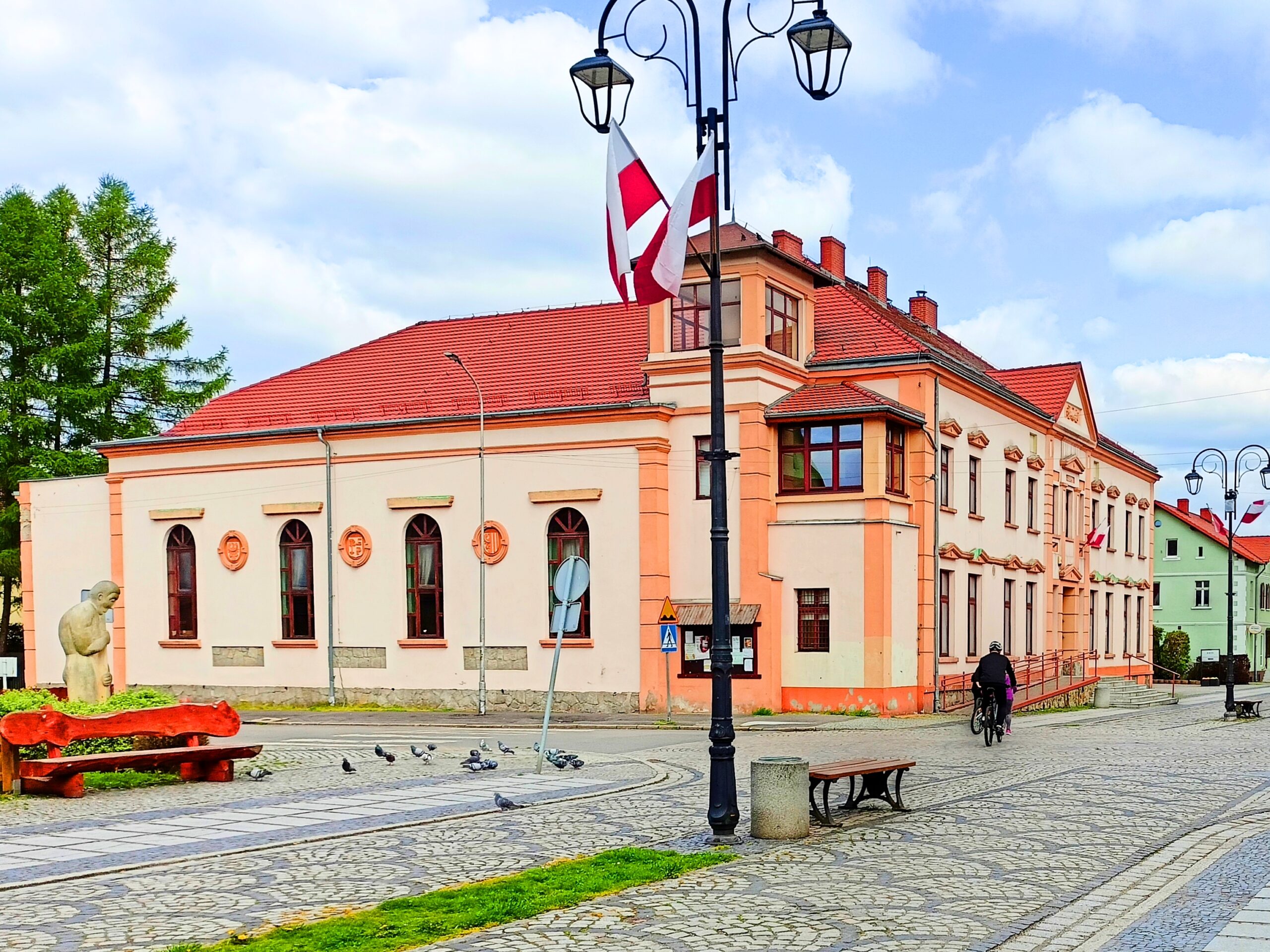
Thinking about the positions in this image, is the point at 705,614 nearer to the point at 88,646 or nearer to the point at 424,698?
the point at 424,698

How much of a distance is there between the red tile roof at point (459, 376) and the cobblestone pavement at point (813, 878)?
2123cm

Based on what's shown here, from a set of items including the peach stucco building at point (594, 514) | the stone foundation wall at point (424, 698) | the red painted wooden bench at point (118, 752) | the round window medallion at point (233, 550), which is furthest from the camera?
the round window medallion at point (233, 550)

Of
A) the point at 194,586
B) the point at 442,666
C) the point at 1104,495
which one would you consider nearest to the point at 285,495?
the point at 194,586

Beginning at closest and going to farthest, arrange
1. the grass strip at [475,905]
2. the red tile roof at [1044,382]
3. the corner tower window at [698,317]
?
the grass strip at [475,905] < the corner tower window at [698,317] < the red tile roof at [1044,382]

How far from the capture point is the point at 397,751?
23359mm

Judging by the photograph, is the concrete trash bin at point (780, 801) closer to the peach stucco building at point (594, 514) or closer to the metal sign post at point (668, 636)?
the metal sign post at point (668, 636)

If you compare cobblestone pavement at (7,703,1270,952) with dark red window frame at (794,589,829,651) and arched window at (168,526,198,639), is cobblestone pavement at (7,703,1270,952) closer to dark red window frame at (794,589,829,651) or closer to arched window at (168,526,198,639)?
dark red window frame at (794,589,829,651)

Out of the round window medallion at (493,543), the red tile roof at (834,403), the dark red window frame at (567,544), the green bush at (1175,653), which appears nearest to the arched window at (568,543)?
the dark red window frame at (567,544)

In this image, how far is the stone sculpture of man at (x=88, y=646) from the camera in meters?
19.2

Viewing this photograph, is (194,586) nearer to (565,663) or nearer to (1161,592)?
(565,663)

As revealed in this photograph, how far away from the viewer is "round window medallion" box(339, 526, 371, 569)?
38.8 metres

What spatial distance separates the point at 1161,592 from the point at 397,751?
73.7 metres

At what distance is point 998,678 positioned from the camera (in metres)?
26.6

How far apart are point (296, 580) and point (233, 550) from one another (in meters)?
2.18
